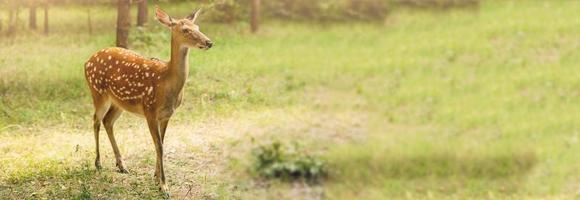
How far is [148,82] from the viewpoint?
9922 millimetres

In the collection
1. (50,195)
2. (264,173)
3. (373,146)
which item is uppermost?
(373,146)

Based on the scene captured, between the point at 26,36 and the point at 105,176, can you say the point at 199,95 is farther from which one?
the point at 26,36

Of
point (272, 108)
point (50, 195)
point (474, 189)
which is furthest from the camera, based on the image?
point (272, 108)

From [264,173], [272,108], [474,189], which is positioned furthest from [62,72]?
[474,189]

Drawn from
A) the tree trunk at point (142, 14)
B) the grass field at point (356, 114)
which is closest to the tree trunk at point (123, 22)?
the grass field at point (356, 114)

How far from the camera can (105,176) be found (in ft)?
34.4

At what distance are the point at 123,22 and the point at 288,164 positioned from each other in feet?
25.4

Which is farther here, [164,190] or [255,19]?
[255,19]

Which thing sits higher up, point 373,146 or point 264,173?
point 373,146

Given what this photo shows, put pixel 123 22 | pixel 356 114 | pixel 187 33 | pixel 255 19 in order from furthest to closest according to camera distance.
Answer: pixel 255 19 → pixel 123 22 → pixel 187 33 → pixel 356 114

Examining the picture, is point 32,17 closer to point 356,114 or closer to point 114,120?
point 114,120

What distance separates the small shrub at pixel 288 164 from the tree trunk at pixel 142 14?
28.4 ft

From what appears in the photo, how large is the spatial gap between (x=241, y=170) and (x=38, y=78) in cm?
620

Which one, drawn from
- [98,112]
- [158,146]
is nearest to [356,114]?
[158,146]
